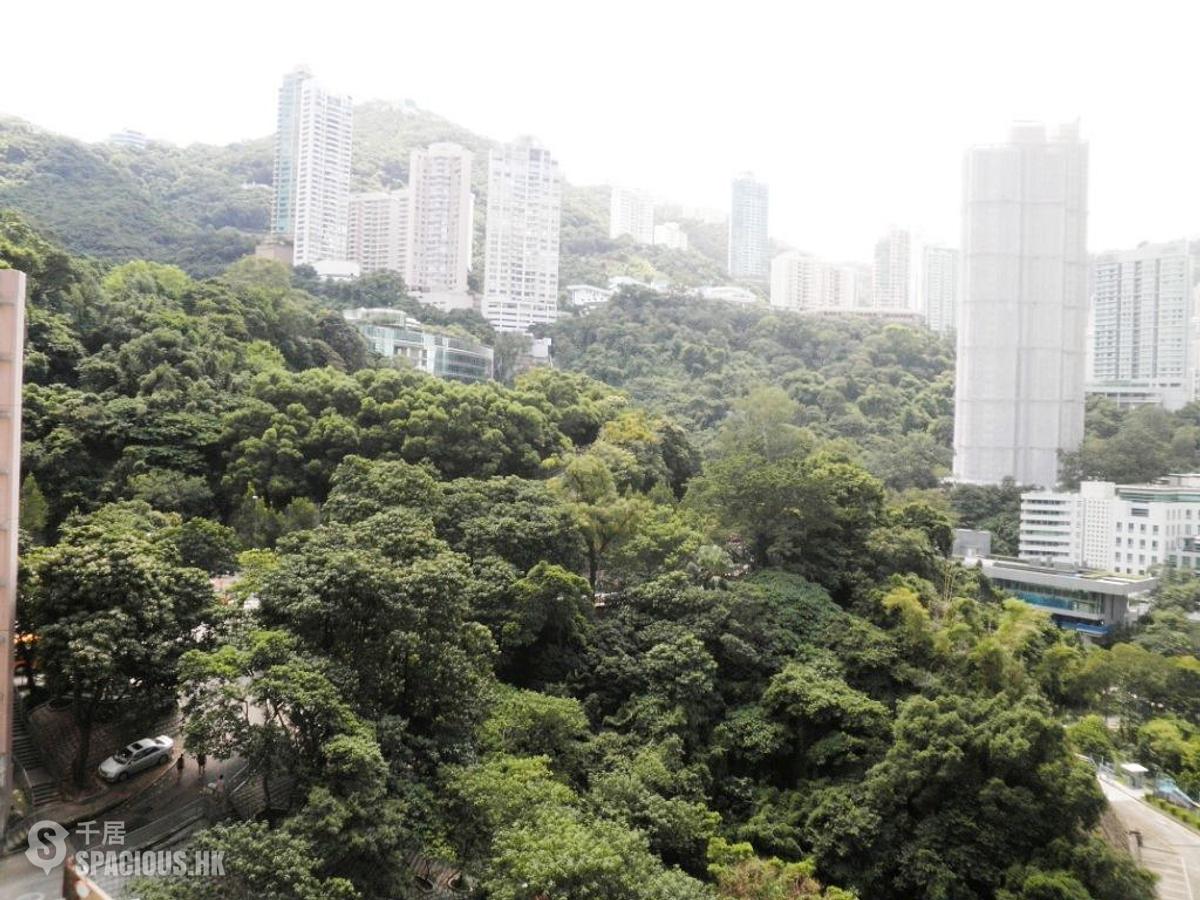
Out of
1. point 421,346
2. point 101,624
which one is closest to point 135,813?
point 101,624

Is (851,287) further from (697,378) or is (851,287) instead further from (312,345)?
(312,345)

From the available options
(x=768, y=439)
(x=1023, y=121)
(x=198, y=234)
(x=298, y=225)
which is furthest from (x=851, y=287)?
(x=768, y=439)

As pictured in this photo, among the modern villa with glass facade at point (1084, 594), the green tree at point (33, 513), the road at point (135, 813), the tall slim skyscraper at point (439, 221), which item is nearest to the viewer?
the road at point (135, 813)

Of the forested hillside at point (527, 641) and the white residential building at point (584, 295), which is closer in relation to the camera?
the forested hillside at point (527, 641)

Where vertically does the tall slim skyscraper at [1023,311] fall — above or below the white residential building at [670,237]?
below

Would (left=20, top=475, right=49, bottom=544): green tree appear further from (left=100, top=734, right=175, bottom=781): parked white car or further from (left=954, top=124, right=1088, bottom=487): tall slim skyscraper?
(left=954, top=124, right=1088, bottom=487): tall slim skyscraper

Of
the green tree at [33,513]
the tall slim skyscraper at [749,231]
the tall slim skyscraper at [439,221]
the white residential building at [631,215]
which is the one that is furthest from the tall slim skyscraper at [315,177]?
the green tree at [33,513]

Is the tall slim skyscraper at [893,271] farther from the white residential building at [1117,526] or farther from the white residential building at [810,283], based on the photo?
the white residential building at [1117,526]

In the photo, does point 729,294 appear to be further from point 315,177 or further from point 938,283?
point 315,177
